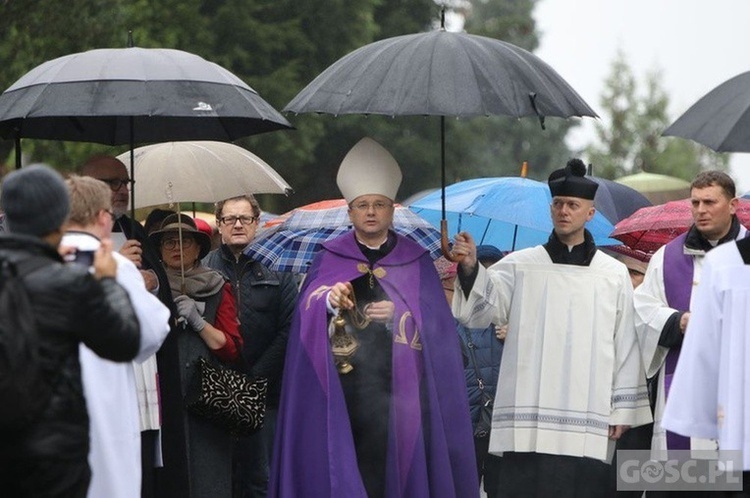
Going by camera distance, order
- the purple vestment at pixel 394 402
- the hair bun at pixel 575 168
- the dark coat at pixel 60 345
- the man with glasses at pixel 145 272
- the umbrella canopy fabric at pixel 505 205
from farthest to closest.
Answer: the umbrella canopy fabric at pixel 505 205, the hair bun at pixel 575 168, the purple vestment at pixel 394 402, the man with glasses at pixel 145 272, the dark coat at pixel 60 345

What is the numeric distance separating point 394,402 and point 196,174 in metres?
2.41

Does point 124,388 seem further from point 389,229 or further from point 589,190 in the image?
point 589,190

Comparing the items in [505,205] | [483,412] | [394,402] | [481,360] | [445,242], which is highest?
[505,205]

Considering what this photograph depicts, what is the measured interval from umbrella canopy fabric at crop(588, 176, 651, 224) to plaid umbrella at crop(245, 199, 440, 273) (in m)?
2.34

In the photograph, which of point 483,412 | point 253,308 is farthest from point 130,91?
point 483,412

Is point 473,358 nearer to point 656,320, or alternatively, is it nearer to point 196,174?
point 656,320

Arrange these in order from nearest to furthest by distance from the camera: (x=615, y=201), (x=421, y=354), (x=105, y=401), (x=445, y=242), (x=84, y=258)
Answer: (x=84, y=258)
(x=105, y=401)
(x=445, y=242)
(x=421, y=354)
(x=615, y=201)

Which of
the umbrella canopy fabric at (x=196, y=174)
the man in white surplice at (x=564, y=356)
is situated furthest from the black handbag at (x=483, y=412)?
the umbrella canopy fabric at (x=196, y=174)

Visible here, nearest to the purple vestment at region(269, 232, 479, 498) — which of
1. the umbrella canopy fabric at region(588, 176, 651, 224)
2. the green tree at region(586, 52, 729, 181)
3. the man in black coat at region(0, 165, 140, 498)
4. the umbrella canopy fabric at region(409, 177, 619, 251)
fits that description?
the umbrella canopy fabric at region(409, 177, 619, 251)

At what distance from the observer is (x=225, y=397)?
9.42m

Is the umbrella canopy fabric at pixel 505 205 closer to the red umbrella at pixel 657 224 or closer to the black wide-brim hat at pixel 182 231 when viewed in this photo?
the red umbrella at pixel 657 224

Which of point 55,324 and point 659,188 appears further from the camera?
point 659,188

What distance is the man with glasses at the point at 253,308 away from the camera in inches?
415

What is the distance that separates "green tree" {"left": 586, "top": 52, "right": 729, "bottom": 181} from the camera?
2104 inches
